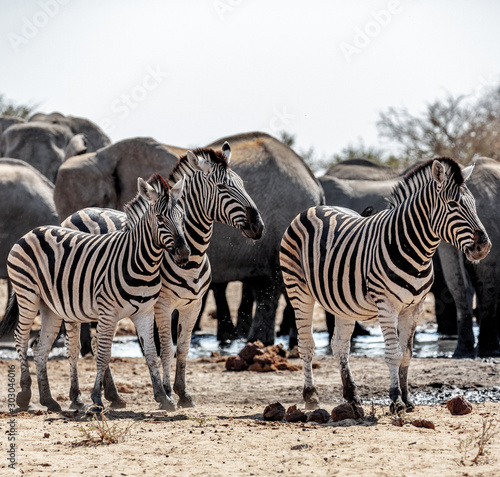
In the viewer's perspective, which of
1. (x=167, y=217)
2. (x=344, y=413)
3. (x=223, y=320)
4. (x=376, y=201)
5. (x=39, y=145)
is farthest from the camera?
(x=39, y=145)

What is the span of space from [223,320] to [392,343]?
740 centimetres

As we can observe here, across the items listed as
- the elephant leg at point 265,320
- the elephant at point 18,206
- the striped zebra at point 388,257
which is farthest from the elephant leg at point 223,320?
the striped zebra at point 388,257

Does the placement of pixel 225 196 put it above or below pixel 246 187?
below

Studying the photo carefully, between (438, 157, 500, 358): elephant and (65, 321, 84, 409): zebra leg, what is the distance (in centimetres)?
543

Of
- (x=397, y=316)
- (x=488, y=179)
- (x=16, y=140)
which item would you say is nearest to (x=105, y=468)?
(x=397, y=316)

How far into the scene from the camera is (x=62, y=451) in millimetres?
5672

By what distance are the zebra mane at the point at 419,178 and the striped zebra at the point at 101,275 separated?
1.88m

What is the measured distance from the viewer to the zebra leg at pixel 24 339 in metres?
7.66

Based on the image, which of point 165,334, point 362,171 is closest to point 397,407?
point 165,334

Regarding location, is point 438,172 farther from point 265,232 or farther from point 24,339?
point 265,232

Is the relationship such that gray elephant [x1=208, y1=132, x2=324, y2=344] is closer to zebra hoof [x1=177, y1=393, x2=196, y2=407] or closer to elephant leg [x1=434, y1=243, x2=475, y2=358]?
elephant leg [x1=434, y1=243, x2=475, y2=358]

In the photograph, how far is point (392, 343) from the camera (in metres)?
6.72

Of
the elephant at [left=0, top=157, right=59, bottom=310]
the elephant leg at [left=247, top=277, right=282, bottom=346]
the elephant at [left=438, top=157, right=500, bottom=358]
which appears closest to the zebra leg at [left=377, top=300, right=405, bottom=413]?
the elephant at [left=438, top=157, right=500, bottom=358]

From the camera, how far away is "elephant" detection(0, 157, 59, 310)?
13.5m
